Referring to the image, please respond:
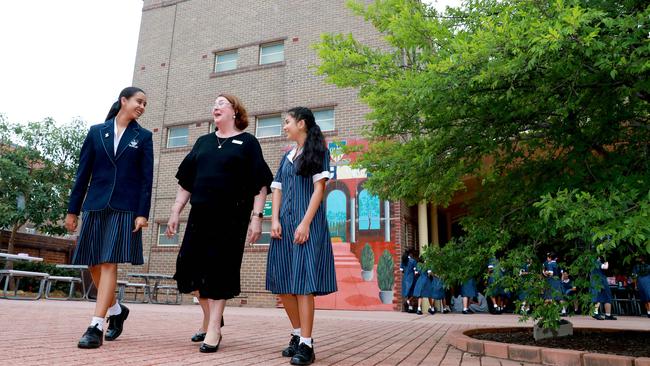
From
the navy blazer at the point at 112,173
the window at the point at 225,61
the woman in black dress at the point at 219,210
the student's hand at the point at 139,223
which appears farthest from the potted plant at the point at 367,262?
the student's hand at the point at 139,223

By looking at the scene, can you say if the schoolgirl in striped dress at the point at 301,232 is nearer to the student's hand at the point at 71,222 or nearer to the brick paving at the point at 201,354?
the brick paving at the point at 201,354

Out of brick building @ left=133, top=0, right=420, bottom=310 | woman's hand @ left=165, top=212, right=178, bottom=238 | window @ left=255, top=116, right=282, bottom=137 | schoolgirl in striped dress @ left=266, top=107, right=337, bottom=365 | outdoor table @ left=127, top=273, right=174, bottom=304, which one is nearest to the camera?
schoolgirl in striped dress @ left=266, top=107, right=337, bottom=365

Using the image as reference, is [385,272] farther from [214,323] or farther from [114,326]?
[214,323]

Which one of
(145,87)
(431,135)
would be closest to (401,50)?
(431,135)

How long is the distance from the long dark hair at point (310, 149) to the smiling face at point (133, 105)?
1314 mm

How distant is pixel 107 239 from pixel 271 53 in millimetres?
13329

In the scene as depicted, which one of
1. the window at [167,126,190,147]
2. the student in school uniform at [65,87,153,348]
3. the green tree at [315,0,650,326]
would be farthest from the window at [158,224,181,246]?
the student in school uniform at [65,87,153,348]

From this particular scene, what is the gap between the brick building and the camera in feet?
42.9

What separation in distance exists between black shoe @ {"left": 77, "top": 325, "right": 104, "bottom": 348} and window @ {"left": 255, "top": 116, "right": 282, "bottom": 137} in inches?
473

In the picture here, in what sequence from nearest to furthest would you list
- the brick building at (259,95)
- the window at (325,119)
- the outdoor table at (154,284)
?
Result: the brick building at (259,95), the outdoor table at (154,284), the window at (325,119)

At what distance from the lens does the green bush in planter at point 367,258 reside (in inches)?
506

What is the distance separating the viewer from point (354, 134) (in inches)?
540

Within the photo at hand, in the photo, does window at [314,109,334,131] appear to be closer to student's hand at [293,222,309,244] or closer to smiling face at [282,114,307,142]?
smiling face at [282,114,307,142]

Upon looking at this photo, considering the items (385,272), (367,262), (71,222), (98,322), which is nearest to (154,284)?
(367,262)
